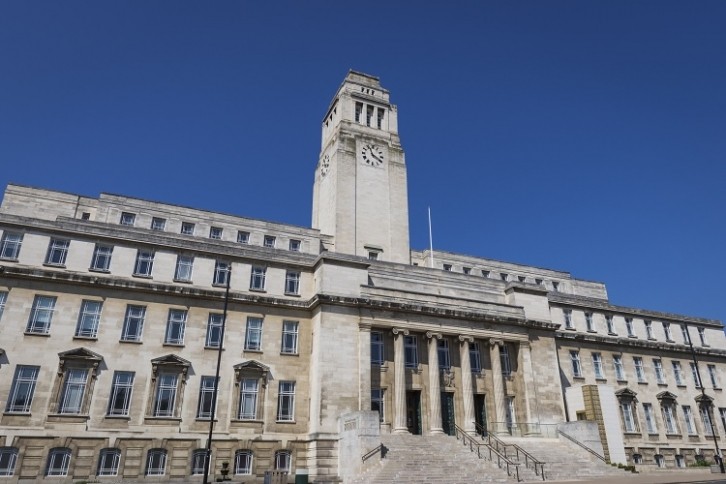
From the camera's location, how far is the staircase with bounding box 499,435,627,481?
33094 millimetres

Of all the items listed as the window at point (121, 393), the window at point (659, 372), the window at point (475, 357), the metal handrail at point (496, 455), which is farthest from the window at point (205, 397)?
the window at point (659, 372)

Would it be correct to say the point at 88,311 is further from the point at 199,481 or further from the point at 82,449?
the point at 199,481

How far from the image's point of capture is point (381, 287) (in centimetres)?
4009

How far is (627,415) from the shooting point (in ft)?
155

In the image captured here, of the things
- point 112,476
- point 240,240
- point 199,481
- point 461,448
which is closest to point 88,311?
point 112,476

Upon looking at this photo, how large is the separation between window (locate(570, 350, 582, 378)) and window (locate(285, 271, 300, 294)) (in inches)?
1015

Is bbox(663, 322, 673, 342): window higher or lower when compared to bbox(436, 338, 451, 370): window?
higher

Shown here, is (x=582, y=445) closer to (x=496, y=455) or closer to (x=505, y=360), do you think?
(x=496, y=455)

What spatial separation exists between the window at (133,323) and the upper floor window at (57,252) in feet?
17.5

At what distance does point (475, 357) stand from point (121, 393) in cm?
2524

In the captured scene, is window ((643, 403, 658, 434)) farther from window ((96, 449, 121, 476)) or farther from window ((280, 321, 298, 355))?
window ((96, 449, 121, 476))

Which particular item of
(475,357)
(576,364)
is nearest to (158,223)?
(475,357)

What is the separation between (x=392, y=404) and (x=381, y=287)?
8456mm

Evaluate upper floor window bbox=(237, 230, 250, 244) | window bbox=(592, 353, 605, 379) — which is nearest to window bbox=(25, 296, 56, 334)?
upper floor window bbox=(237, 230, 250, 244)
